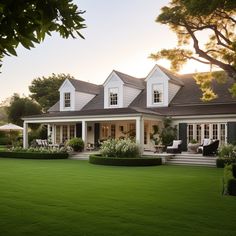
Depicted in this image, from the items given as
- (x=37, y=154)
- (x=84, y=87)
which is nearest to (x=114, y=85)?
(x=84, y=87)

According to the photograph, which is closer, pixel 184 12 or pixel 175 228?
pixel 175 228

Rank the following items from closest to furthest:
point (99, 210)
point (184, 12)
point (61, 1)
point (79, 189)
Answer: point (61, 1) → point (99, 210) → point (79, 189) → point (184, 12)

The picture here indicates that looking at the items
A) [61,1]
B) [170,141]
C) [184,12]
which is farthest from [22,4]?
[170,141]

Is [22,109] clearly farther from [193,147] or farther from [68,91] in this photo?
[193,147]

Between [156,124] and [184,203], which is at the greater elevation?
[156,124]

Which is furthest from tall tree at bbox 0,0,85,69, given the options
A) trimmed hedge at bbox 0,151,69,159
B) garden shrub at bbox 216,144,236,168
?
trimmed hedge at bbox 0,151,69,159

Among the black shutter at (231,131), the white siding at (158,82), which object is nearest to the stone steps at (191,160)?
the black shutter at (231,131)

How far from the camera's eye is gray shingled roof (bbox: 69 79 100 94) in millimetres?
33872

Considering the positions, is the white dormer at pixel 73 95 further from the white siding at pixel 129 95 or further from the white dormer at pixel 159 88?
the white dormer at pixel 159 88

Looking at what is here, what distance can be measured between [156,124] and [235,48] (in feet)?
49.2

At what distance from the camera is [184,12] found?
1692 centimetres

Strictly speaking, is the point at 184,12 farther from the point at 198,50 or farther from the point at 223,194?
the point at 223,194

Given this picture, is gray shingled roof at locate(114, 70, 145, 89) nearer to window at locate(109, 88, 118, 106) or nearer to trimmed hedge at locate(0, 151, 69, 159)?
window at locate(109, 88, 118, 106)

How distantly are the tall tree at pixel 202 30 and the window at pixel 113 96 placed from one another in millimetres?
12245
